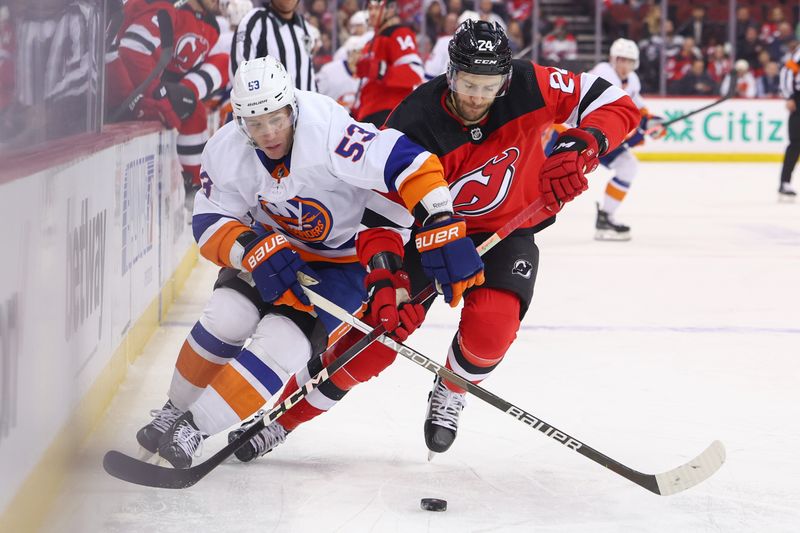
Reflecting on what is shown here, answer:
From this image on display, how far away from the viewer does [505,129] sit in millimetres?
2631

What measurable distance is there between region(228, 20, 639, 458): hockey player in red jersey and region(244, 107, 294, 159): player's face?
11.0 inches

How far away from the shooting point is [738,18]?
1291cm

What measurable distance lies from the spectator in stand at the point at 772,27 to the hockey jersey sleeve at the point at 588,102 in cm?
1110

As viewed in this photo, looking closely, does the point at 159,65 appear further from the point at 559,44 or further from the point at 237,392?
the point at 559,44

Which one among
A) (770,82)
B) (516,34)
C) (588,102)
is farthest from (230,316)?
(770,82)

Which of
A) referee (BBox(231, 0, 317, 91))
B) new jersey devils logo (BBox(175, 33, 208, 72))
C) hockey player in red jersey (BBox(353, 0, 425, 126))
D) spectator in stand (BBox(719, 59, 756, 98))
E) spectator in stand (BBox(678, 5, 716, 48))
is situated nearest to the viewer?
new jersey devils logo (BBox(175, 33, 208, 72))

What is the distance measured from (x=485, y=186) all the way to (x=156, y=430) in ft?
2.99

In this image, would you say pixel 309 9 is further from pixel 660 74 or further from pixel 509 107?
pixel 509 107

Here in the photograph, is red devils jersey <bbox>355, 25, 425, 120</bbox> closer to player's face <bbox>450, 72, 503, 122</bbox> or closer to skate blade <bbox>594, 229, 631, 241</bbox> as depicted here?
skate blade <bbox>594, 229, 631, 241</bbox>

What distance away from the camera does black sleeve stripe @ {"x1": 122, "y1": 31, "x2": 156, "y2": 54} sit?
11.3ft

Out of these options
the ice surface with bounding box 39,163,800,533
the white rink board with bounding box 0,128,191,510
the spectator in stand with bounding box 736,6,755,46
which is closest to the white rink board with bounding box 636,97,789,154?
the spectator in stand with bounding box 736,6,755,46

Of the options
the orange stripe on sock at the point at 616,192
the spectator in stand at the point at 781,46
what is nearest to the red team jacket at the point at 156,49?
the orange stripe on sock at the point at 616,192

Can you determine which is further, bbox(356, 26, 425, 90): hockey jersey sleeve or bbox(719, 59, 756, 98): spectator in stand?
bbox(719, 59, 756, 98): spectator in stand

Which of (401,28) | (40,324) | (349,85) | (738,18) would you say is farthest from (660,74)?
(40,324)
